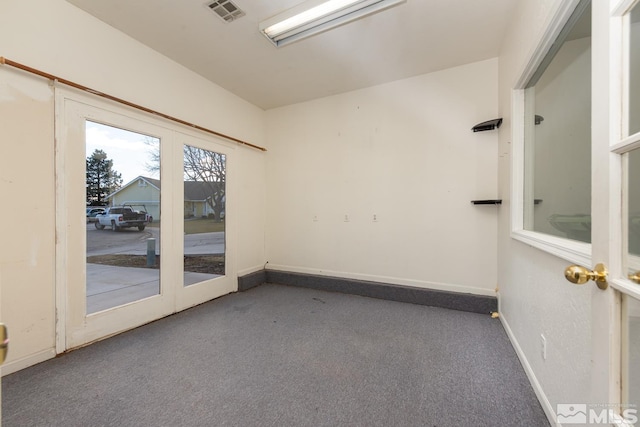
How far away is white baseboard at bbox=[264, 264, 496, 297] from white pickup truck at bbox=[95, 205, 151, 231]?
6.64ft

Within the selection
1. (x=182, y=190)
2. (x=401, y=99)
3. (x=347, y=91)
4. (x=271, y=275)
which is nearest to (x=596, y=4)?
(x=401, y=99)

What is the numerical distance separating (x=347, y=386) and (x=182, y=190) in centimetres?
265

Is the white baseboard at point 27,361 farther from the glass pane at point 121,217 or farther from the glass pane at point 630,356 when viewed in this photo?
the glass pane at point 630,356

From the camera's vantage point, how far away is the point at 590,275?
837 millimetres

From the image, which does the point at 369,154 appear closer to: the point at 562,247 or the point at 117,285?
the point at 562,247

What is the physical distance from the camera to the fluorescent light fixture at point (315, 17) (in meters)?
2.10

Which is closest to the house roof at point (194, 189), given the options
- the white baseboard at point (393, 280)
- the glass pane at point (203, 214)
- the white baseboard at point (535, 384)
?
the glass pane at point (203, 214)

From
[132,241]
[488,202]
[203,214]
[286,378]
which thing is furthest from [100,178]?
[488,202]

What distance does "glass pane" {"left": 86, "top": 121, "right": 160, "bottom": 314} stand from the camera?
228cm

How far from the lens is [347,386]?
1.70m

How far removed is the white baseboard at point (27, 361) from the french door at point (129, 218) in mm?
73

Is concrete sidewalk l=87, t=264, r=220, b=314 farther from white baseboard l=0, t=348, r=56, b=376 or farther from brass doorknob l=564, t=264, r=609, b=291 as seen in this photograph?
brass doorknob l=564, t=264, r=609, b=291

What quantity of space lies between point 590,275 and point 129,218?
10.9ft

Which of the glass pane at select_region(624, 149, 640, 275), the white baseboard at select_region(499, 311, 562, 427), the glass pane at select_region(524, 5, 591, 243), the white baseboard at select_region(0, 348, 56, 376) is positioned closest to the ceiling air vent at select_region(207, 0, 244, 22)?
the glass pane at select_region(524, 5, 591, 243)
